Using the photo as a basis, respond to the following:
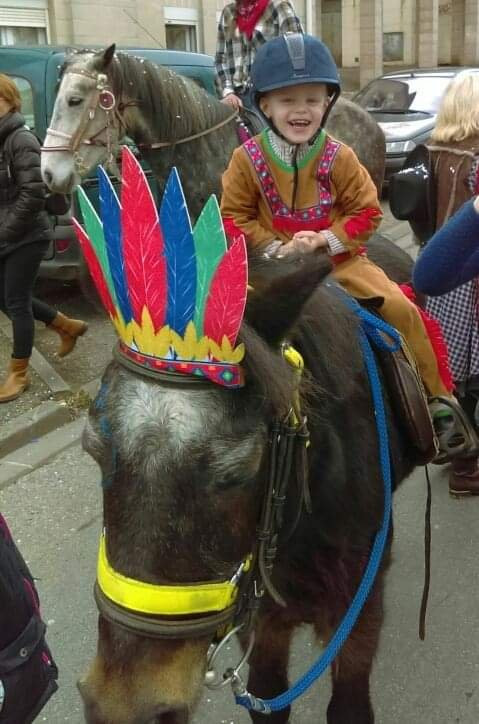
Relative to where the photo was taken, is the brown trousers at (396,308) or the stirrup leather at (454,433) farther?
the stirrup leather at (454,433)

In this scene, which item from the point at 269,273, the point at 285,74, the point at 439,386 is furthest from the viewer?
the point at 439,386

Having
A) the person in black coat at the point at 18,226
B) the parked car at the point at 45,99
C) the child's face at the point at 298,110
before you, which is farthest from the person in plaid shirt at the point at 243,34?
the child's face at the point at 298,110

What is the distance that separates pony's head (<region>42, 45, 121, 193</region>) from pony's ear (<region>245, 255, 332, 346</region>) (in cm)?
381

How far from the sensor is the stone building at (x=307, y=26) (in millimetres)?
13852

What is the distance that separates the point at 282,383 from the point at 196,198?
401cm

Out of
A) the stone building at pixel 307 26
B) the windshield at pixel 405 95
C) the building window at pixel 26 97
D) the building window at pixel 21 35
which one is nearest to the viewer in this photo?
the building window at pixel 26 97

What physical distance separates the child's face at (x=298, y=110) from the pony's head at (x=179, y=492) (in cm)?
129

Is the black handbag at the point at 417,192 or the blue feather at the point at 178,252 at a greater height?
the blue feather at the point at 178,252

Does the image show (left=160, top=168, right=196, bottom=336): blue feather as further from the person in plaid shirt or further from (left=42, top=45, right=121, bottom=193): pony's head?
the person in plaid shirt

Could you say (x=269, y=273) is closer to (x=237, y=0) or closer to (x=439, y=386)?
(x=439, y=386)

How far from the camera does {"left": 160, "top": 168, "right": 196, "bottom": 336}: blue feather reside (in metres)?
1.53

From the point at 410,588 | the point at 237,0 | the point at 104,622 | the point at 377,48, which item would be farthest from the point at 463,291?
the point at 377,48

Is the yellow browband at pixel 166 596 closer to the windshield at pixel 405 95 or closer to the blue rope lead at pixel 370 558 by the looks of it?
the blue rope lead at pixel 370 558

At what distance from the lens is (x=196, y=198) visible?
17.7ft
